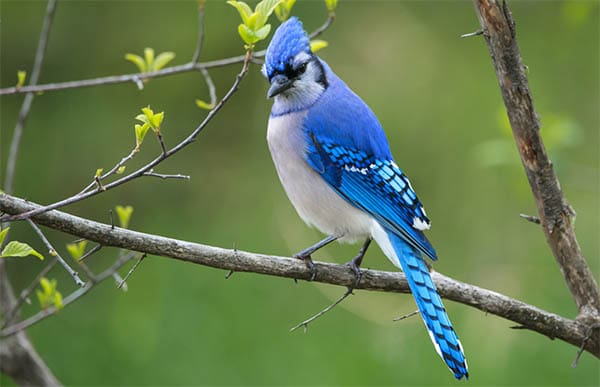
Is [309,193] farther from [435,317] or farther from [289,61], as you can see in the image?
[435,317]

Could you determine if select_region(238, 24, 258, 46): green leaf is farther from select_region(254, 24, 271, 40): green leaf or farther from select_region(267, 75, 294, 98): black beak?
select_region(267, 75, 294, 98): black beak

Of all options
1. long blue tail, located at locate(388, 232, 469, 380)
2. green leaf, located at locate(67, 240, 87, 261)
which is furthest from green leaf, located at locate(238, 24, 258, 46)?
long blue tail, located at locate(388, 232, 469, 380)

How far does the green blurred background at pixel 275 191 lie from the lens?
4.30m

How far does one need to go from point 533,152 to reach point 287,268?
30.1 inches

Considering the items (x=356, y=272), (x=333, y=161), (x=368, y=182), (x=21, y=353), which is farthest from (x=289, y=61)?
(x=21, y=353)

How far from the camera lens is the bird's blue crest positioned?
105 inches

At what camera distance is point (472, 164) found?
5.35 m

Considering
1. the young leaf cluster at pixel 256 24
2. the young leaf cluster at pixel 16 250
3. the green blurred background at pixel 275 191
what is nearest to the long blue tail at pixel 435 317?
the young leaf cluster at pixel 256 24

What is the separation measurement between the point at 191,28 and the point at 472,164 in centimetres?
194

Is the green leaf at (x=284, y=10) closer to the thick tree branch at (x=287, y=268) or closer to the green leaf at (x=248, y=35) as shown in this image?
the green leaf at (x=248, y=35)

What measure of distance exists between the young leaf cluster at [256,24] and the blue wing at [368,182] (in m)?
0.75

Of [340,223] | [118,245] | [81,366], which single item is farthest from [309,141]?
[81,366]

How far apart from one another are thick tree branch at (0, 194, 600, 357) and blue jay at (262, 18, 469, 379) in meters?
0.12

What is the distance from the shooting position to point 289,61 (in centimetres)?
275
